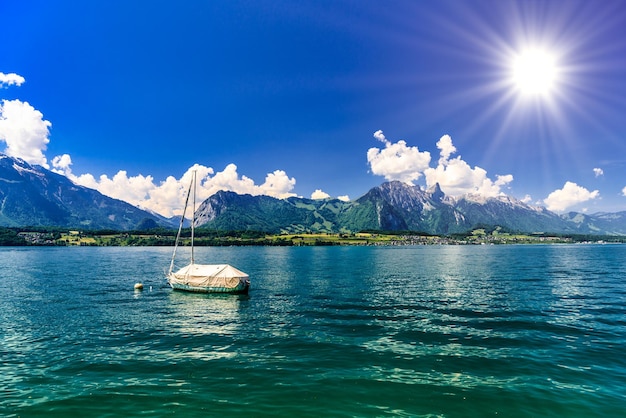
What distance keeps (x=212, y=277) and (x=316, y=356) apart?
46637 millimetres

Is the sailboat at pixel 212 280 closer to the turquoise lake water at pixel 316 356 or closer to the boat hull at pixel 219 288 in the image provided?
the boat hull at pixel 219 288

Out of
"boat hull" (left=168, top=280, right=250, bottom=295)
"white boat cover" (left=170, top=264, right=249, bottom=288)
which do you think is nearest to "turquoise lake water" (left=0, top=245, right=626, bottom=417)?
"boat hull" (left=168, top=280, right=250, bottom=295)

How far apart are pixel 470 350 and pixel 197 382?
26212 mm

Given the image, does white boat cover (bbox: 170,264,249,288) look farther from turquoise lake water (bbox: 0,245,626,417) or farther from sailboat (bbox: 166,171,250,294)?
turquoise lake water (bbox: 0,245,626,417)

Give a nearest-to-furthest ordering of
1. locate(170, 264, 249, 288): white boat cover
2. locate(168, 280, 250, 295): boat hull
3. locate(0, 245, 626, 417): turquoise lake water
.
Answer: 1. locate(0, 245, 626, 417): turquoise lake water
2. locate(168, 280, 250, 295): boat hull
3. locate(170, 264, 249, 288): white boat cover

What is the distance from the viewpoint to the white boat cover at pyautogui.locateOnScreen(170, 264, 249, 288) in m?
72.9

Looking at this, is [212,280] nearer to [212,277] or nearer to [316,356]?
[212,277]

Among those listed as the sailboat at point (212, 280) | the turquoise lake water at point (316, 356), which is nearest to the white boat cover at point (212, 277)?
the sailboat at point (212, 280)

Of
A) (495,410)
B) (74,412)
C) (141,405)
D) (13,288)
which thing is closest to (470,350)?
(495,410)

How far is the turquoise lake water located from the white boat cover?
6737 millimetres

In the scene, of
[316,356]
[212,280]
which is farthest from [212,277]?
[316,356]

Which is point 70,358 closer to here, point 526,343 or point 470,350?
point 470,350

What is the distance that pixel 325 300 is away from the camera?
65375mm

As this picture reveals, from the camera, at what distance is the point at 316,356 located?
33.1 metres
